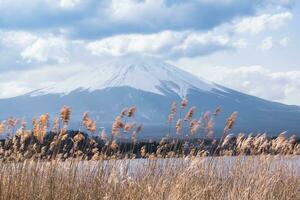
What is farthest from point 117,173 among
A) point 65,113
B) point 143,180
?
point 65,113

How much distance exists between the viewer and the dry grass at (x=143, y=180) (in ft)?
→ 22.7

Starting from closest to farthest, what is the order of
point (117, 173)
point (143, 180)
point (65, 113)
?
point (65, 113), point (143, 180), point (117, 173)

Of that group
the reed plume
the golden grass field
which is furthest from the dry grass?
the reed plume

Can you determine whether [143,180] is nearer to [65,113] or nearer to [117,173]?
[117,173]

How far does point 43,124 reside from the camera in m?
6.80

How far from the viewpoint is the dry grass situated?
6.93m

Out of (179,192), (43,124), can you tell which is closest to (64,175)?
(43,124)

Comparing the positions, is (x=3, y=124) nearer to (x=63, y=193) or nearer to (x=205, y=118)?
(x=63, y=193)

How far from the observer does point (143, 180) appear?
301 inches

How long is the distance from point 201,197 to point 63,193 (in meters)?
1.75

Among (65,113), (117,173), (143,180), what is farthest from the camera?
(117,173)

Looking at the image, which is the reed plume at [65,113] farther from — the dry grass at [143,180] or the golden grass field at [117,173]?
the dry grass at [143,180]

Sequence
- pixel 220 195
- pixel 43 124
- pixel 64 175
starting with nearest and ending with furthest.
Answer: pixel 43 124 → pixel 64 175 → pixel 220 195

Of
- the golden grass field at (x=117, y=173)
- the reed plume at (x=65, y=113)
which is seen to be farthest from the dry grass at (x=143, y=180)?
the reed plume at (x=65, y=113)
